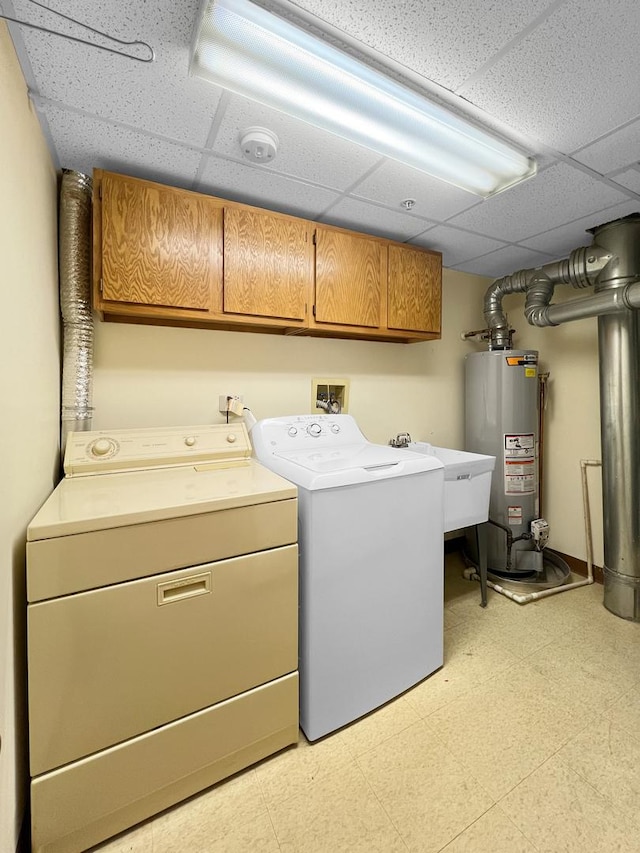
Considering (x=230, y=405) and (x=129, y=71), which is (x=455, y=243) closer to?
(x=230, y=405)

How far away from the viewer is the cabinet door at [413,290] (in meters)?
2.26

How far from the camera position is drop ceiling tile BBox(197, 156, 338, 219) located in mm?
A: 1633

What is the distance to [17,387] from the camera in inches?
41.6

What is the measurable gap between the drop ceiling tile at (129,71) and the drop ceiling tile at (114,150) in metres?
0.07

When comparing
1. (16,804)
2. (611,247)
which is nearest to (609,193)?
(611,247)

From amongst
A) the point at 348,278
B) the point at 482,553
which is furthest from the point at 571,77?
the point at 482,553

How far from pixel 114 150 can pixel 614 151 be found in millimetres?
2023

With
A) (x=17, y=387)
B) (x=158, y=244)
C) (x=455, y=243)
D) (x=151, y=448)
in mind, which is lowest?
A: (x=151, y=448)

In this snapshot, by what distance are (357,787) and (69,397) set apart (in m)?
1.84

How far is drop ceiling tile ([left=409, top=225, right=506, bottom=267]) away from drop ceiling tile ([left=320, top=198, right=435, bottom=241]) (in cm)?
10

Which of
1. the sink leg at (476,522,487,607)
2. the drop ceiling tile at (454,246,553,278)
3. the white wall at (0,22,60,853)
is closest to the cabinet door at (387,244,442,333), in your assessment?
the drop ceiling tile at (454,246,553,278)

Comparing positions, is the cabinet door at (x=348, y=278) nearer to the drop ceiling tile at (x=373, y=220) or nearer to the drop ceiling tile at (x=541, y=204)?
the drop ceiling tile at (x=373, y=220)

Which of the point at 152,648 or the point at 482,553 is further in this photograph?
the point at 482,553

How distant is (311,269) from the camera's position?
6.55 feet
